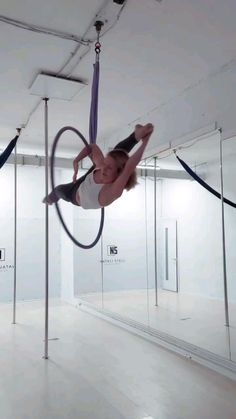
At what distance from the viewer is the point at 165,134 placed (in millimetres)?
4695

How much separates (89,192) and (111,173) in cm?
35

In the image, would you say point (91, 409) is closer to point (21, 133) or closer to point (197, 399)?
point (197, 399)

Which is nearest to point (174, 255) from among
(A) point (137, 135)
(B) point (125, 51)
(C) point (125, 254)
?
(C) point (125, 254)

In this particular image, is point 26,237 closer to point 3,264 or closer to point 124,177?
point 3,264

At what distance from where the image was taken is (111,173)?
1991 millimetres

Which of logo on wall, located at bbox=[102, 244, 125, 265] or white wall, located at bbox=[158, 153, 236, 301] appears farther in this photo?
logo on wall, located at bbox=[102, 244, 125, 265]

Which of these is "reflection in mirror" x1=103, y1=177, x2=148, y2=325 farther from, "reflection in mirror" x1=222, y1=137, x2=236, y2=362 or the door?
"reflection in mirror" x1=222, y1=137, x2=236, y2=362

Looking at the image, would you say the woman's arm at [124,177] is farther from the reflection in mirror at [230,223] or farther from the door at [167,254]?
the door at [167,254]

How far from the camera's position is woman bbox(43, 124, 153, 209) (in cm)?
190

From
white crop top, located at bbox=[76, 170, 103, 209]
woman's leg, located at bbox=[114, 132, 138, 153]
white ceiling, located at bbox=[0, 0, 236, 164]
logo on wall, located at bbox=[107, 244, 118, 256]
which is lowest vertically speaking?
logo on wall, located at bbox=[107, 244, 118, 256]

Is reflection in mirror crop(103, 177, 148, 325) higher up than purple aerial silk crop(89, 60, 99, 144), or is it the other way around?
purple aerial silk crop(89, 60, 99, 144)

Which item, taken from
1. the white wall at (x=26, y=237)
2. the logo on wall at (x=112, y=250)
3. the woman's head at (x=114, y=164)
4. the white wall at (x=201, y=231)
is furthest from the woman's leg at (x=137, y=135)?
the white wall at (x=26, y=237)

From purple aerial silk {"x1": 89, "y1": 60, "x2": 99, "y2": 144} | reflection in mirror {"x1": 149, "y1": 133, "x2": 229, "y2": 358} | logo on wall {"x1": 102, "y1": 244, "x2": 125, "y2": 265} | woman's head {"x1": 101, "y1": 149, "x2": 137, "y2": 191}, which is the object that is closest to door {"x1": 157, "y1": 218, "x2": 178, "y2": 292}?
reflection in mirror {"x1": 149, "y1": 133, "x2": 229, "y2": 358}

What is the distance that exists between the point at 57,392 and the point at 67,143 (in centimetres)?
434
